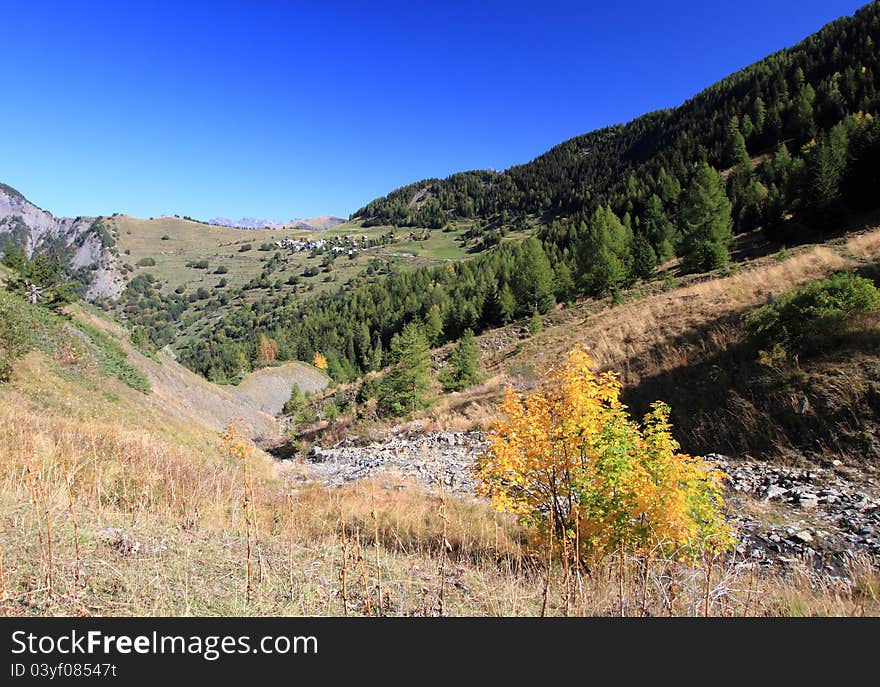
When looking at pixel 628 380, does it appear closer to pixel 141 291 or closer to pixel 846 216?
pixel 846 216

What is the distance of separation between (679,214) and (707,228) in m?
25.3

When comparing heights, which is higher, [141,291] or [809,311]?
[141,291]

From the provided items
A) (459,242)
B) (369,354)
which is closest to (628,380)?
(369,354)

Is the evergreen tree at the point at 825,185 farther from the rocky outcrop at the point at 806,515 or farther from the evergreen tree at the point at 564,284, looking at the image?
the rocky outcrop at the point at 806,515

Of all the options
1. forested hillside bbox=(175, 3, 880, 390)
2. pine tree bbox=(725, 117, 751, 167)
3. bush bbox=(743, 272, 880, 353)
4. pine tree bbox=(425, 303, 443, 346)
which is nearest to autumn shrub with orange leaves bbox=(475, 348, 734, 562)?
bush bbox=(743, 272, 880, 353)

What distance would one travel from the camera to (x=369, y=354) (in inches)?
3588

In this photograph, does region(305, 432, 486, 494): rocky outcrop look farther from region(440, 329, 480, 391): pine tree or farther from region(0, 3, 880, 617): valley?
region(440, 329, 480, 391): pine tree

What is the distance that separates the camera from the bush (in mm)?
10328

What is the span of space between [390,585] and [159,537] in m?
2.79

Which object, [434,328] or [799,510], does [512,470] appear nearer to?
[799,510]

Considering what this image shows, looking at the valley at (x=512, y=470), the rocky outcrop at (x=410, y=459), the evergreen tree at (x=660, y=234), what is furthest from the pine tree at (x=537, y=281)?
the rocky outcrop at (x=410, y=459)

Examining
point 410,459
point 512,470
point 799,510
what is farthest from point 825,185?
point 512,470

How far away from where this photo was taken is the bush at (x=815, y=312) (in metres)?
10.3
